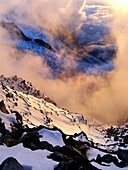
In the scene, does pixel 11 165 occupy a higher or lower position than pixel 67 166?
lower

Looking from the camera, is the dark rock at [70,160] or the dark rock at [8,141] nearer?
the dark rock at [70,160]

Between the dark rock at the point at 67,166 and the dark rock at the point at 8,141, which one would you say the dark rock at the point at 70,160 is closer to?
the dark rock at the point at 67,166

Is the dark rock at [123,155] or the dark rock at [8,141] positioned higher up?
the dark rock at [123,155]

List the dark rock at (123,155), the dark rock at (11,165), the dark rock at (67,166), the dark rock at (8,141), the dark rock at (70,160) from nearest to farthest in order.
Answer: the dark rock at (11,165), the dark rock at (67,166), the dark rock at (70,160), the dark rock at (8,141), the dark rock at (123,155)

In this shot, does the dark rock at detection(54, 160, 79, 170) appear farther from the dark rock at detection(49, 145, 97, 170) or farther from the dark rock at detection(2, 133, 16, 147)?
the dark rock at detection(2, 133, 16, 147)

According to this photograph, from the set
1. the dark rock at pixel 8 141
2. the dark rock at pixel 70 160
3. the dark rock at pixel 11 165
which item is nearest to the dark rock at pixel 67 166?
the dark rock at pixel 70 160

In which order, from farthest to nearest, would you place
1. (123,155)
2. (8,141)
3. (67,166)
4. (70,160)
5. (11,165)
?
(123,155) → (8,141) → (70,160) → (67,166) → (11,165)

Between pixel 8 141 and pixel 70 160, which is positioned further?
pixel 8 141

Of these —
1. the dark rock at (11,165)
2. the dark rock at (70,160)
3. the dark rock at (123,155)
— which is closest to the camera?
the dark rock at (11,165)

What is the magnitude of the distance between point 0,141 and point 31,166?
7299mm

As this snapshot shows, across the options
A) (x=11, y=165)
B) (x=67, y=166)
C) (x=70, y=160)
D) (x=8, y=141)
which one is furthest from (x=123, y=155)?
(x=11, y=165)

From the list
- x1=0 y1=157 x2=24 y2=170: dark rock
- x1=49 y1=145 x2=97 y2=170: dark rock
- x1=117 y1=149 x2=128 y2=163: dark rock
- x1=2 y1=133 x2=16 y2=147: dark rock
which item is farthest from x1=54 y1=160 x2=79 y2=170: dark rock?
x1=117 y1=149 x2=128 y2=163: dark rock

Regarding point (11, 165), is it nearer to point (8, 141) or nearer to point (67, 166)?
point (67, 166)

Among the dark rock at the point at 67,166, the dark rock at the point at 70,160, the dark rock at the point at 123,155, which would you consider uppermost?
the dark rock at the point at 123,155
